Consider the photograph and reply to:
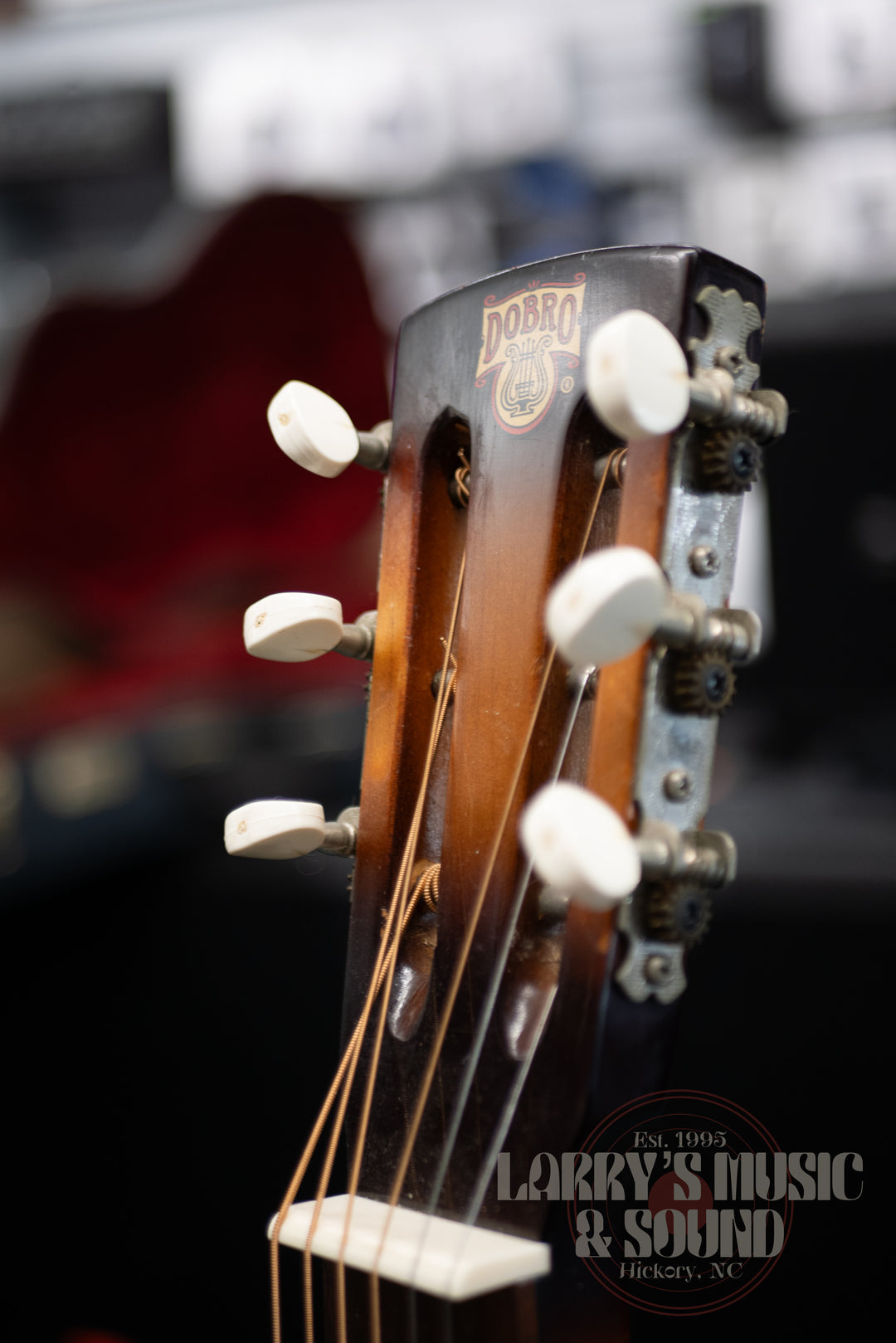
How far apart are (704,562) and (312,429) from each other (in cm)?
21

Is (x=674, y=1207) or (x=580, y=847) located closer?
(x=580, y=847)

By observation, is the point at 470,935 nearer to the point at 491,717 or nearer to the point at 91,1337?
the point at 491,717

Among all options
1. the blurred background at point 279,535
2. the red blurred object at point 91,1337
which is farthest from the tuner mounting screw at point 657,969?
the red blurred object at point 91,1337

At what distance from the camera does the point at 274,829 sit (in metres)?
0.63

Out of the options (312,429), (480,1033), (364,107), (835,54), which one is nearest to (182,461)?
(364,107)

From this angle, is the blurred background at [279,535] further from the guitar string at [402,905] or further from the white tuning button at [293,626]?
the white tuning button at [293,626]

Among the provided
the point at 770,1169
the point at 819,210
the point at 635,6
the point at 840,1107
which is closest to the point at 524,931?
the point at 770,1169

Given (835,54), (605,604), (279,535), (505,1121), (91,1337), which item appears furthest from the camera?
(835,54)

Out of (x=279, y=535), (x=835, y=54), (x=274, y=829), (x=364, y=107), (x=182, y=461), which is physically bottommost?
(x=274, y=829)

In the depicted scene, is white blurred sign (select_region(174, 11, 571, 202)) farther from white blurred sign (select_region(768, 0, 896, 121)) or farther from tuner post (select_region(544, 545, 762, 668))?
tuner post (select_region(544, 545, 762, 668))

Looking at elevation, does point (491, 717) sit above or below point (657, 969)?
above

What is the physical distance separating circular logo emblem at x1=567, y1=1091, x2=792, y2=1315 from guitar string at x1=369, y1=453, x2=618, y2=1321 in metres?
0.09

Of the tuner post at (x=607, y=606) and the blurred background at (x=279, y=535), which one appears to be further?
the blurred background at (x=279, y=535)

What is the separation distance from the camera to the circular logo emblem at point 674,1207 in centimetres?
57
